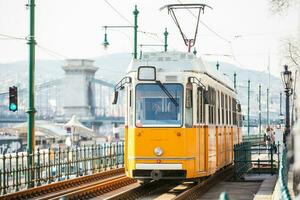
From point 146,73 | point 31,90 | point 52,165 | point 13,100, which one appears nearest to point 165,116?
point 146,73

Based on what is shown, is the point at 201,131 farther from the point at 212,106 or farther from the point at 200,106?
the point at 212,106

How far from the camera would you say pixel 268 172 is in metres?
26.7

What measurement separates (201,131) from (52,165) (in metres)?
5.81

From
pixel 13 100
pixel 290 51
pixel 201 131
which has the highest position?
pixel 290 51

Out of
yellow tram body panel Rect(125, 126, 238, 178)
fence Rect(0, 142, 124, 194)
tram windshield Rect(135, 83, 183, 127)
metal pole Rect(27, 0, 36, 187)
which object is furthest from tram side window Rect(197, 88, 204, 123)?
metal pole Rect(27, 0, 36, 187)

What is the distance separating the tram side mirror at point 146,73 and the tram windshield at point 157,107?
0.59 feet

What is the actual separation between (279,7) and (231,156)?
16.3 ft

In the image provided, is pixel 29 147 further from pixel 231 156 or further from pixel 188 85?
pixel 231 156

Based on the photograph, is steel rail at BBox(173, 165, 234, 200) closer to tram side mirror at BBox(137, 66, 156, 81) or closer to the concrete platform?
the concrete platform

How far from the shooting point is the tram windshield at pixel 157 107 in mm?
17734

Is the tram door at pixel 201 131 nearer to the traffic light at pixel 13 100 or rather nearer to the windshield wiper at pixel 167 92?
the windshield wiper at pixel 167 92

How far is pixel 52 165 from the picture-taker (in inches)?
901

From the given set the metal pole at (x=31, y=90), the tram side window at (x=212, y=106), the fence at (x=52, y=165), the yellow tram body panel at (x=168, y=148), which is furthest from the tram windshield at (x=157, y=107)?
the metal pole at (x=31, y=90)

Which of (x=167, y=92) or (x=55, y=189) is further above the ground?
(x=167, y=92)
